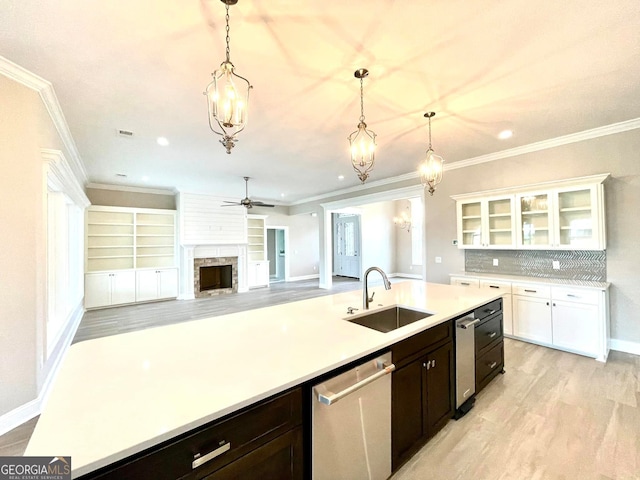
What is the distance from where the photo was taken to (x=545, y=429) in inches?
85.2

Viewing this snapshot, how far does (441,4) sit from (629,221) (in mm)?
3746

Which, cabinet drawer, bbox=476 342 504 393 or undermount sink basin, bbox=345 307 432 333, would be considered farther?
cabinet drawer, bbox=476 342 504 393

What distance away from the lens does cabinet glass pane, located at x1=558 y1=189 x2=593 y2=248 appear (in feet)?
12.0

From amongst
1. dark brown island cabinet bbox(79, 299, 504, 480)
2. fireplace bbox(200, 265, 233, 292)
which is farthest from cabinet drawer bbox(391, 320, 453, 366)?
fireplace bbox(200, 265, 233, 292)

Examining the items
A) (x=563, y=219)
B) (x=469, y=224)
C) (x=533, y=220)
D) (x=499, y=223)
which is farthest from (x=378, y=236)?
(x=563, y=219)

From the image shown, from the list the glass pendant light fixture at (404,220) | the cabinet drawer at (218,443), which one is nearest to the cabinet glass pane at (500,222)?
the cabinet drawer at (218,443)

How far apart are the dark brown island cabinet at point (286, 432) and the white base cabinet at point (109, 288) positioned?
274 inches

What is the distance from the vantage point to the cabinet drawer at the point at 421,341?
1663 mm

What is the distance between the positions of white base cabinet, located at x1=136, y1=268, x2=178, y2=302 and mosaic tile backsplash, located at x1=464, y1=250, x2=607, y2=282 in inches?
268

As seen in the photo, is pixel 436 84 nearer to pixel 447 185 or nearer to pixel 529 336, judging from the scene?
pixel 447 185

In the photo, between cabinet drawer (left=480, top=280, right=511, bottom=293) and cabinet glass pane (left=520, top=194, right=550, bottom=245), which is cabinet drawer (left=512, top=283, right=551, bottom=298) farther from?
cabinet glass pane (left=520, top=194, right=550, bottom=245)

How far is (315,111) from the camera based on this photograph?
3074 millimetres

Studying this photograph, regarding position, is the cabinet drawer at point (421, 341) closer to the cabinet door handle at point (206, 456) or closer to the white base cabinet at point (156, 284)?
the cabinet door handle at point (206, 456)

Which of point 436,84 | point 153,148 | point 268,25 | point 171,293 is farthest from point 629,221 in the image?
point 171,293
